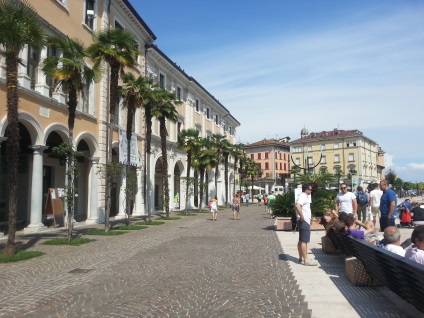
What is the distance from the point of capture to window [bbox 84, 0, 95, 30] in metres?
21.1

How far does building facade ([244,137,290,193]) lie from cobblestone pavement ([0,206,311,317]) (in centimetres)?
8932

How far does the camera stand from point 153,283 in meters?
7.27

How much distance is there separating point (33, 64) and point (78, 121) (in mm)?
3865

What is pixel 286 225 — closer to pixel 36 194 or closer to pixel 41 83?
pixel 36 194

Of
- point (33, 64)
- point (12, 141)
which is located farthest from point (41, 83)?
point (12, 141)

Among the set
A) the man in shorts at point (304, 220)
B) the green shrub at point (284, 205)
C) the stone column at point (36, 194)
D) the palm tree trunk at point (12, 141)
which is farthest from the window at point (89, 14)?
the man in shorts at point (304, 220)

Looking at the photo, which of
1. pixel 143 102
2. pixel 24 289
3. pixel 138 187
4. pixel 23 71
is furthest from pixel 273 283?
pixel 138 187

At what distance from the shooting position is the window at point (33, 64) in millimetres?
16797

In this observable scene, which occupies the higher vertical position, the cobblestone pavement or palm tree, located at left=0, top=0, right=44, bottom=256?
palm tree, located at left=0, top=0, right=44, bottom=256

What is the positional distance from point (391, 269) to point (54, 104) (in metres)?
16.7

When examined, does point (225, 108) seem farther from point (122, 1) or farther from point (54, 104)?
point (54, 104)

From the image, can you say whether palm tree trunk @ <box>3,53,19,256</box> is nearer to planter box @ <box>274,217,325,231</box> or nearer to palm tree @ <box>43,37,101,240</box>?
palm tree @ <box>43,37,101,240</box>

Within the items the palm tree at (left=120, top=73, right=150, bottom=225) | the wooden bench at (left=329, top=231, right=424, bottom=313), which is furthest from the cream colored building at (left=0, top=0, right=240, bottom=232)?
the wooden bench at (left=329, top=231, right=424, bottom=313)

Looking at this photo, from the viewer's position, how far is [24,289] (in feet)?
22.7
